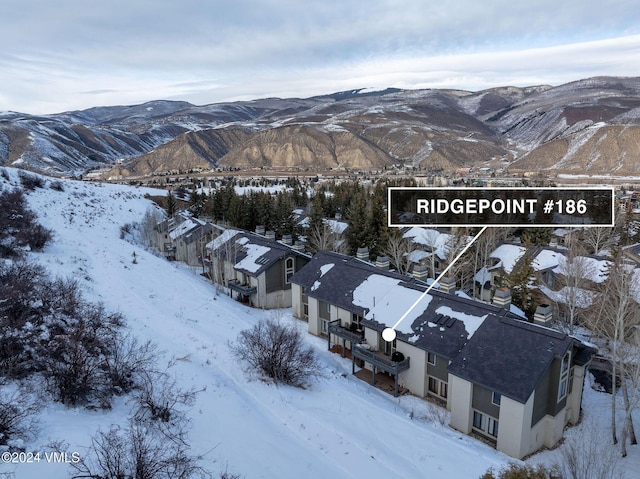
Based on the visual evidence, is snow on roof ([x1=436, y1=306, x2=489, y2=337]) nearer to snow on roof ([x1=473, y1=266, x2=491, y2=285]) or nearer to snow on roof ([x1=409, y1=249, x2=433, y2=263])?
snow on roof ([x1=473, y1=266, x2=491, y2=285])

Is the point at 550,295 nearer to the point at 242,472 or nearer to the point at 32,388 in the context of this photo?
the point at 242,472

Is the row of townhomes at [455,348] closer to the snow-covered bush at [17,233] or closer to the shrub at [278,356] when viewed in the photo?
the shrub at [278,356]

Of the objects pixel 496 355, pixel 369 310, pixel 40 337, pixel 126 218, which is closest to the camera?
pixel 40 337

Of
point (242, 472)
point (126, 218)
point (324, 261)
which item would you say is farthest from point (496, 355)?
point (126, 218)

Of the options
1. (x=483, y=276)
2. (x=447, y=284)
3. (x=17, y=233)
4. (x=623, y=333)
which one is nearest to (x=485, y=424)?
(x=447, y=284)

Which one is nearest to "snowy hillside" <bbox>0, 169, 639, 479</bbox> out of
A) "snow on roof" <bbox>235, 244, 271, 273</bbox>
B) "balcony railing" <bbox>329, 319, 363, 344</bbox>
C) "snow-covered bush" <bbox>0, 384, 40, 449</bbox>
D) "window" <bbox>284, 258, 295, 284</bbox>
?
"snow-covered bush" <bbox>0, 384, 40, 449</bbox>

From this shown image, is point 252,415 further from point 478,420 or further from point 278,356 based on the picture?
point 478,420

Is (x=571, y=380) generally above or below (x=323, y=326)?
above

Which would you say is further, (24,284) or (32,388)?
(24,284)
